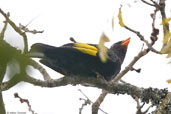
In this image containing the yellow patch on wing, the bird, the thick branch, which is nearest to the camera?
the thick branch

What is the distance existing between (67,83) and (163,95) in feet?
3.29

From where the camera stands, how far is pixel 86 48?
3.31 metres

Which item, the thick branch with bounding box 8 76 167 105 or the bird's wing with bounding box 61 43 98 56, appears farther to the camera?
the bird's wing with bounding box 61 43 98 56

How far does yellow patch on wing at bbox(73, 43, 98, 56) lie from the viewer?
3.26 meters

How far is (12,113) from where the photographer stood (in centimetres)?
259

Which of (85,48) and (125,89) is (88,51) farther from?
(125,89)

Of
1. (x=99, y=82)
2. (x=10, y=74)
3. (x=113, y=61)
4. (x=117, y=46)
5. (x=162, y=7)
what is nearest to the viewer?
(x=10, y=74)

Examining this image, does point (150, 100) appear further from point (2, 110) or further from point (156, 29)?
point (2, 110)

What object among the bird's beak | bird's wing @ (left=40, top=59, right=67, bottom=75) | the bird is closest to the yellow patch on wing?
the bird

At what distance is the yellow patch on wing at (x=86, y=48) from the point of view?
10.7 ft

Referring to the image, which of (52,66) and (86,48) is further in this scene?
(52,66)

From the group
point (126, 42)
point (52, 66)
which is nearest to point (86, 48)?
point (52, 66)

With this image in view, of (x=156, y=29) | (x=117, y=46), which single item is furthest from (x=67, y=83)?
(x=117, y=46)

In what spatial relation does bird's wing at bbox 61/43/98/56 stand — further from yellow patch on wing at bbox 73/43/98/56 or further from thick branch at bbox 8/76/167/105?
thick branch at bbox 8/76/167/105
